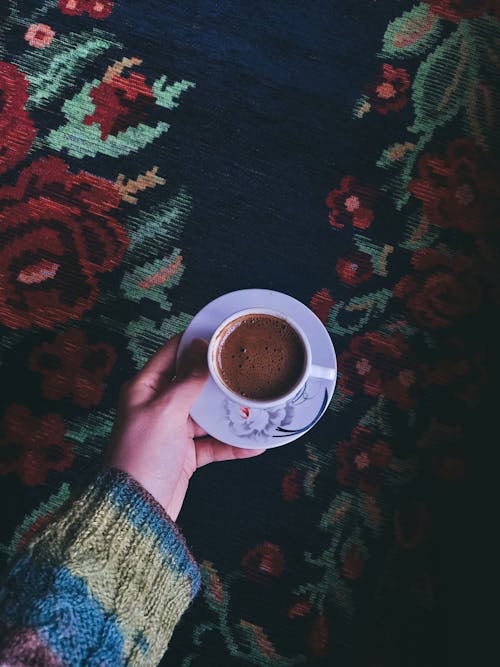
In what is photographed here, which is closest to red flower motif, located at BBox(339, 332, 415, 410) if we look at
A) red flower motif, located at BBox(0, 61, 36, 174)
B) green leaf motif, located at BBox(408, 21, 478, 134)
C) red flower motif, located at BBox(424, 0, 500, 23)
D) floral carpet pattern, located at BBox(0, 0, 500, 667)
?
floral carpet pattern, located at BBox(0, 0, 500, 667)

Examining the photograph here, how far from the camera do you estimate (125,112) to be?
1169 mm

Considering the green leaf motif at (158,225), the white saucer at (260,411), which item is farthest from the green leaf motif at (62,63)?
the white saucer at (260,411)

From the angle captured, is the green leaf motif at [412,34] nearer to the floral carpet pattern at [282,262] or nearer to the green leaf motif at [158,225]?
the floral carpet pattern at [282,262]

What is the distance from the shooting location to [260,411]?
877 millimetres

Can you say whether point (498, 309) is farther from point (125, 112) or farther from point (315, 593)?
point (125, 112)

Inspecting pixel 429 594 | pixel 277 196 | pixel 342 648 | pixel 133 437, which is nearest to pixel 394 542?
pixel 429 594

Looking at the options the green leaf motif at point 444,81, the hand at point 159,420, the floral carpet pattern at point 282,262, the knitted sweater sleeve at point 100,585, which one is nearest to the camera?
the knitted sweater sleeve at point 100,585

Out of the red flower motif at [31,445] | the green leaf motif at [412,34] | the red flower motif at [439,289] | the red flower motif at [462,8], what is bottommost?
the red flower motif at [31,445]

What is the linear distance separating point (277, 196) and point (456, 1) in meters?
0.54

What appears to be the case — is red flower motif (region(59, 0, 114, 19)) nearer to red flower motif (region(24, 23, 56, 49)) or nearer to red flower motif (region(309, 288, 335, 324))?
red flower motif (region(24, 23, 56, 49))

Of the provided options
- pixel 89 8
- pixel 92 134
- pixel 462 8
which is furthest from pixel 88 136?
pixel 462 8

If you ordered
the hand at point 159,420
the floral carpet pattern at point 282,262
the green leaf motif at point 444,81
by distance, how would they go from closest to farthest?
the hand at point 159,420
the floral carpet pattern at point 282,262
the green leaf motif at point 444,81

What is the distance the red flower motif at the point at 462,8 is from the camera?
1.16 meters

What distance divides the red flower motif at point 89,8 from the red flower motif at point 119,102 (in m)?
0.13
